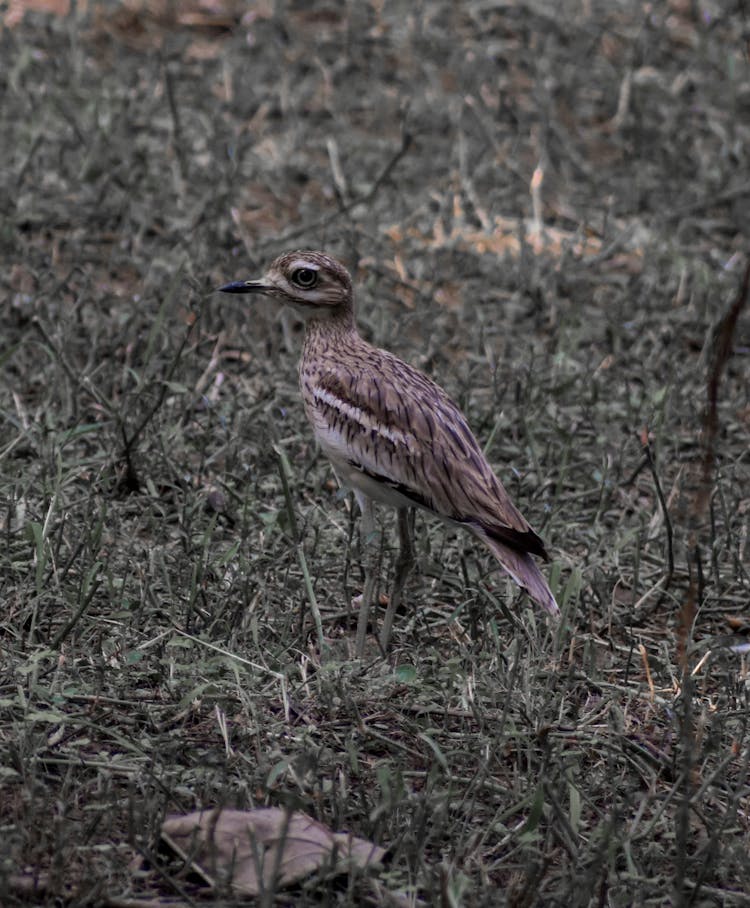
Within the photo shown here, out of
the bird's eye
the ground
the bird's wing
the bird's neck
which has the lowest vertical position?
the ground

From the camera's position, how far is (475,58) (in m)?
9.48

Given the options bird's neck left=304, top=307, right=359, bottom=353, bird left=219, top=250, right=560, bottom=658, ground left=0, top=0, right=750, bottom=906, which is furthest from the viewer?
bird's neck left=304, top=307, right=359, bottom=353

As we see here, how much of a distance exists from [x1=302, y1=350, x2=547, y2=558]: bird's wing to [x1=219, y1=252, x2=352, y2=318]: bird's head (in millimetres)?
319

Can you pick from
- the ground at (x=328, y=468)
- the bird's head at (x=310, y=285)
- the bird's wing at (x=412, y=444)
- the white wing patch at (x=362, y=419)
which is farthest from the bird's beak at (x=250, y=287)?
the white wing patch at (x=362, y=419)

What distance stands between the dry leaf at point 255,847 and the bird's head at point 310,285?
2.17 meters

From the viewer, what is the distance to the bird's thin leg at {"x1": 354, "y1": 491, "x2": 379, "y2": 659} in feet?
16.3

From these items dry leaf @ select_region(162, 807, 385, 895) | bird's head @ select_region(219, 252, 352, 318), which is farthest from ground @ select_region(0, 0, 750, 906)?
bird's head @ select_region(219, 252, 352, 318)

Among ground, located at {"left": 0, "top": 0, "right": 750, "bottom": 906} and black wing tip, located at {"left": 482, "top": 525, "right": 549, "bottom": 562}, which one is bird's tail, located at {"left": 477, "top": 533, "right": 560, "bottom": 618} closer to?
black wing tip, located at {"left": 482, "top": 525, "right": 549, "bottom": 562}

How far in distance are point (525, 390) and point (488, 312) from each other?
1036mm

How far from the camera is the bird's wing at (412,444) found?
4.93 metres

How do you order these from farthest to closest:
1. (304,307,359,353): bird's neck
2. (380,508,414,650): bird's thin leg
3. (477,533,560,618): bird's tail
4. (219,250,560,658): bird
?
(304,307,359,353): bird's neck
(380,508,414,650): bird's thin leg
(219,250,560,658): bird
(477,533,560,618): bird's tail

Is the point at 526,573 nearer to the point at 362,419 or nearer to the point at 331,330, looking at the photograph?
the point at 362,419

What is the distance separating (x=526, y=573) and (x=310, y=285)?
54.5 inches

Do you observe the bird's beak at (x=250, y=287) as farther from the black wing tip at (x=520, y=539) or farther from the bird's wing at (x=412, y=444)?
the black wing tip at (x=520, y=539)
